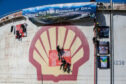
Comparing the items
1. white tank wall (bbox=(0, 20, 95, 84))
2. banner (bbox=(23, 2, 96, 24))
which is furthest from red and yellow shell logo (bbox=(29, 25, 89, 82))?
banner (bbox=(23, 2, 96, 24))

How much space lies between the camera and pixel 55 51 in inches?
579

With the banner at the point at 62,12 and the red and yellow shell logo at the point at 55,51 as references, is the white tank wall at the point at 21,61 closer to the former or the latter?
the red and yellow shell logo at the point at 55,51

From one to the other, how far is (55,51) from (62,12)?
289cm

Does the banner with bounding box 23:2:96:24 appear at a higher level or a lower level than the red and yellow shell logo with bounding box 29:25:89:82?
higher

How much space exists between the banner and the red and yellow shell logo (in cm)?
61

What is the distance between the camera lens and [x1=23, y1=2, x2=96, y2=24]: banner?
1417cm

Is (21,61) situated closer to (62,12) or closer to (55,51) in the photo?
(55,51)

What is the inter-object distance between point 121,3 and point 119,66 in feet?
15.0

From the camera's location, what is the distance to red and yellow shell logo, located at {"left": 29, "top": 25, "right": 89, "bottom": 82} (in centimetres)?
1429

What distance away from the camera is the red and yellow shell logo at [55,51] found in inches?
563

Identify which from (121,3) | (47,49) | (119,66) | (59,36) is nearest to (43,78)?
(47,49)

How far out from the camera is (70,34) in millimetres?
14617

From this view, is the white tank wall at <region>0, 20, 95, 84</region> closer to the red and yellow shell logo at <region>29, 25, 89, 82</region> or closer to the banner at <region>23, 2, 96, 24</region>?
the red and yellow shell logo at <region>29, 25, 89, 82</region>

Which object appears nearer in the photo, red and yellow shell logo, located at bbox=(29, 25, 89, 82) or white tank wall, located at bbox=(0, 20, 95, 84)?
white tank wall, located at bbox=(0, 20, 95, 84)
